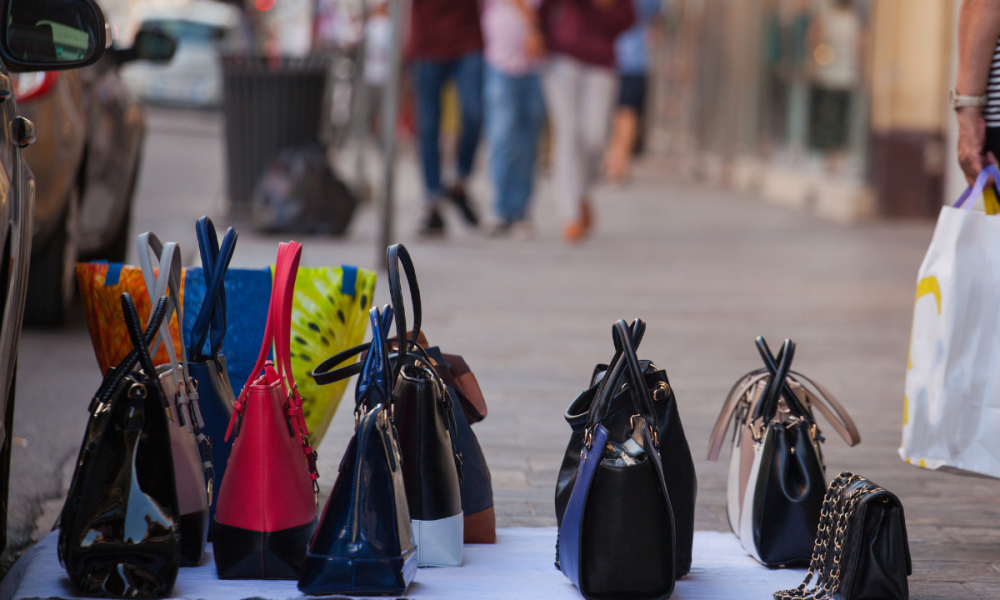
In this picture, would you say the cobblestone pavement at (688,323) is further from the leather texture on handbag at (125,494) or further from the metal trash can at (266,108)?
the leather texture on handbag at (125,494)

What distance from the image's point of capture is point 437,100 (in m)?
8.30

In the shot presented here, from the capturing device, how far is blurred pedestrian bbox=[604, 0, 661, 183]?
581 inches

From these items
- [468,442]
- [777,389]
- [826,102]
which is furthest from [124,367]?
[826,102]

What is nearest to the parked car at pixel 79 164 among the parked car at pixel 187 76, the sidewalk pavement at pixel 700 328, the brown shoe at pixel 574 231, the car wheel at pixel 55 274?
the car wheel at pixel 55 274

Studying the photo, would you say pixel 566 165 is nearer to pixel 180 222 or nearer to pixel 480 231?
pixel 480 231

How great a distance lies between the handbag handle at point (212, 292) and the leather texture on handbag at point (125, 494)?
0.65 ft

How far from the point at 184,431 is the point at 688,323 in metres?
3.75

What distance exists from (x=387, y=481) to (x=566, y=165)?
20.6ft

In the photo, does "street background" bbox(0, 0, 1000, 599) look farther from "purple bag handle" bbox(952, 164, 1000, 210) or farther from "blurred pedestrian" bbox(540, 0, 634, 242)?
"purple bag handle" bbox(952, 164, 1000, 210)

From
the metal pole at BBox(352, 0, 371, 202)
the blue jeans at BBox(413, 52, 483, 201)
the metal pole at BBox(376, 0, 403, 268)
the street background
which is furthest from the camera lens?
the metal pole at BBox(352, 0, 371, 202)

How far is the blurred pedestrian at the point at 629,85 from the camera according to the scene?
14.8m

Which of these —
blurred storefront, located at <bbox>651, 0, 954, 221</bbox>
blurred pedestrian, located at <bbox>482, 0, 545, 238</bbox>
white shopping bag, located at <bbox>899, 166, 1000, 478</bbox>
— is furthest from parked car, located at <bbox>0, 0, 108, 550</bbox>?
blurred storefront, located at <bbox>651, 0, 954, 221</bbox>

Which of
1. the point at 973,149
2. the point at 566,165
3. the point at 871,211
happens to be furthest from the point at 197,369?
the point at 871,211

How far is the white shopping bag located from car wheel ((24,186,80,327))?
3.18 metres
